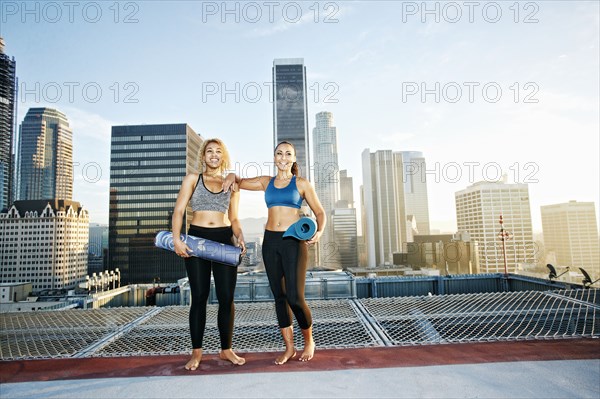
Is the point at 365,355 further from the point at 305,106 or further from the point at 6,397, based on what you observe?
the point at 305,106

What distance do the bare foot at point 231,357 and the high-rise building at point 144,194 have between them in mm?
90939

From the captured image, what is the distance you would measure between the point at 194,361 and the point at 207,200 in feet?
4.79

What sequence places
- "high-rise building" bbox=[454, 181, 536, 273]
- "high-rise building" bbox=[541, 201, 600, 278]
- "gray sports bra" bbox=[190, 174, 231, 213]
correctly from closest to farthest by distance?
"gray sports bra" bbox=[190, 174, 231, 213] → "high-rise building" bbox=[454, 181, 536, 273] → "high-rise building" bbox=[541, 201, 600, 278]

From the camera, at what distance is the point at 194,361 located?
2.81 m

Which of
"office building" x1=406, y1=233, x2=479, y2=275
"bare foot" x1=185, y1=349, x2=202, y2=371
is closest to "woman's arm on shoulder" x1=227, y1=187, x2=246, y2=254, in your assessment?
"bare foot" x1=185, y1=349, x2=202, y2=371

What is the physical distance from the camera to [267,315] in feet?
17.4

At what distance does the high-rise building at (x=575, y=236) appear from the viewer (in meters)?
155

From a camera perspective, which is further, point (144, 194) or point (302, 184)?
point (144, 194)

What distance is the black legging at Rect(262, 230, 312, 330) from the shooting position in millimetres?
3088

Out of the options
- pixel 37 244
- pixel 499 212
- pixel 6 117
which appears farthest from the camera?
pixel 6 117

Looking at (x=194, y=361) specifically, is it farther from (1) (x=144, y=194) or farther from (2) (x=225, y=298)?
(1) (x=144, y=194)

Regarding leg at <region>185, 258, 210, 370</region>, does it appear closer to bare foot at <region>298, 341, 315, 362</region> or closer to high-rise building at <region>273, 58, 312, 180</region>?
bare foot at <region>298, 341, 315, 362</region>

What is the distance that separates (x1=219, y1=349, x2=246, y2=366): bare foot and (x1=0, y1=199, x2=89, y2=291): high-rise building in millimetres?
135385

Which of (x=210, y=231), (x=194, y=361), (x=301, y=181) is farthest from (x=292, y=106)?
(x=194, y=361)
